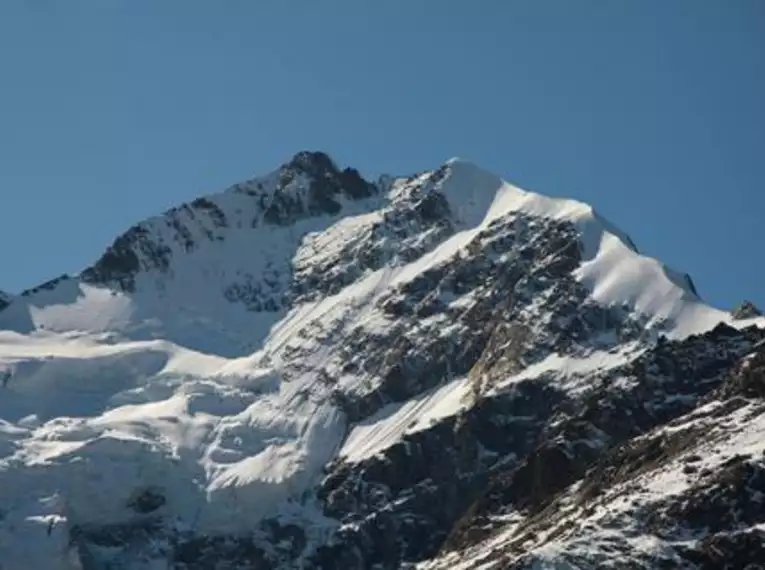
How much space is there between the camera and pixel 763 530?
7869 inches

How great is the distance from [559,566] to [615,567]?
17.9ft

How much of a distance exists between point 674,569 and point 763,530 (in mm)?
9709

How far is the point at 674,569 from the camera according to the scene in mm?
198625

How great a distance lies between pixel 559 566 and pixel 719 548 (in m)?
15.7

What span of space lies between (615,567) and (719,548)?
10.3 m

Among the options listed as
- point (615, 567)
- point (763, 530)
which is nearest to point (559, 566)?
point (615, 567)

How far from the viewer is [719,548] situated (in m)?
199

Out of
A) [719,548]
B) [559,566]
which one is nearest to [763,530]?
[719,548]

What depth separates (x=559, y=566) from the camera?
200m

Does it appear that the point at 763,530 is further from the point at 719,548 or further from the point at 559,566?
the point at 559,566

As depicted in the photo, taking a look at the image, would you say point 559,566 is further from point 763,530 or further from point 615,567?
point 763,530

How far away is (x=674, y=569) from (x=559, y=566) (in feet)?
36.7

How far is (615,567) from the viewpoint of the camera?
19962cm
